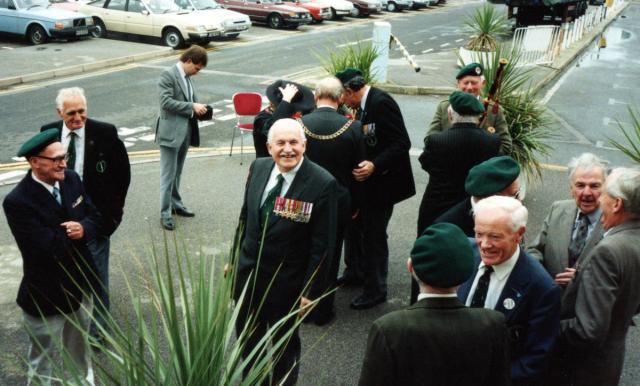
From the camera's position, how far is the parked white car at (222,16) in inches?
868

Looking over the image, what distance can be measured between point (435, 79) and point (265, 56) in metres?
5.78

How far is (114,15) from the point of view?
22.2 m

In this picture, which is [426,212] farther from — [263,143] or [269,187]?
[263,143]

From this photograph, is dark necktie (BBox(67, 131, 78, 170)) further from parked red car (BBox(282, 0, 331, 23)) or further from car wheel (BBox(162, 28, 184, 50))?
parked red car (BBox(282, 0, 331, 23))

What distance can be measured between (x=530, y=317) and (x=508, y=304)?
0.12 meters

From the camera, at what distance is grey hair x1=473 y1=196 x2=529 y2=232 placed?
3.30 meters

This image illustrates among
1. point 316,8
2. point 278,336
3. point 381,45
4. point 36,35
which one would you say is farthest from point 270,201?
point 316,8

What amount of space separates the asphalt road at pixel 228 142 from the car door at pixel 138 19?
8.09 ft

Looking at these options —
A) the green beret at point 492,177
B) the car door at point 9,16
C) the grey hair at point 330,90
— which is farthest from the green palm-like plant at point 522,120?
the car door at point 9,16

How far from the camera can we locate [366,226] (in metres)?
5.80

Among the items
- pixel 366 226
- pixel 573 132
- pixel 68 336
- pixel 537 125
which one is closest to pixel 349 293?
pixel 366 226

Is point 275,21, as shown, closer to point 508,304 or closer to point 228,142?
point 228,142

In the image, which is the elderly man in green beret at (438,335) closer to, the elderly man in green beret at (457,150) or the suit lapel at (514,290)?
the suit lapel at (514,290)

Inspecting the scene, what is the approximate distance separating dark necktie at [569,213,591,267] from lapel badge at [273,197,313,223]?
1588 millimetres
